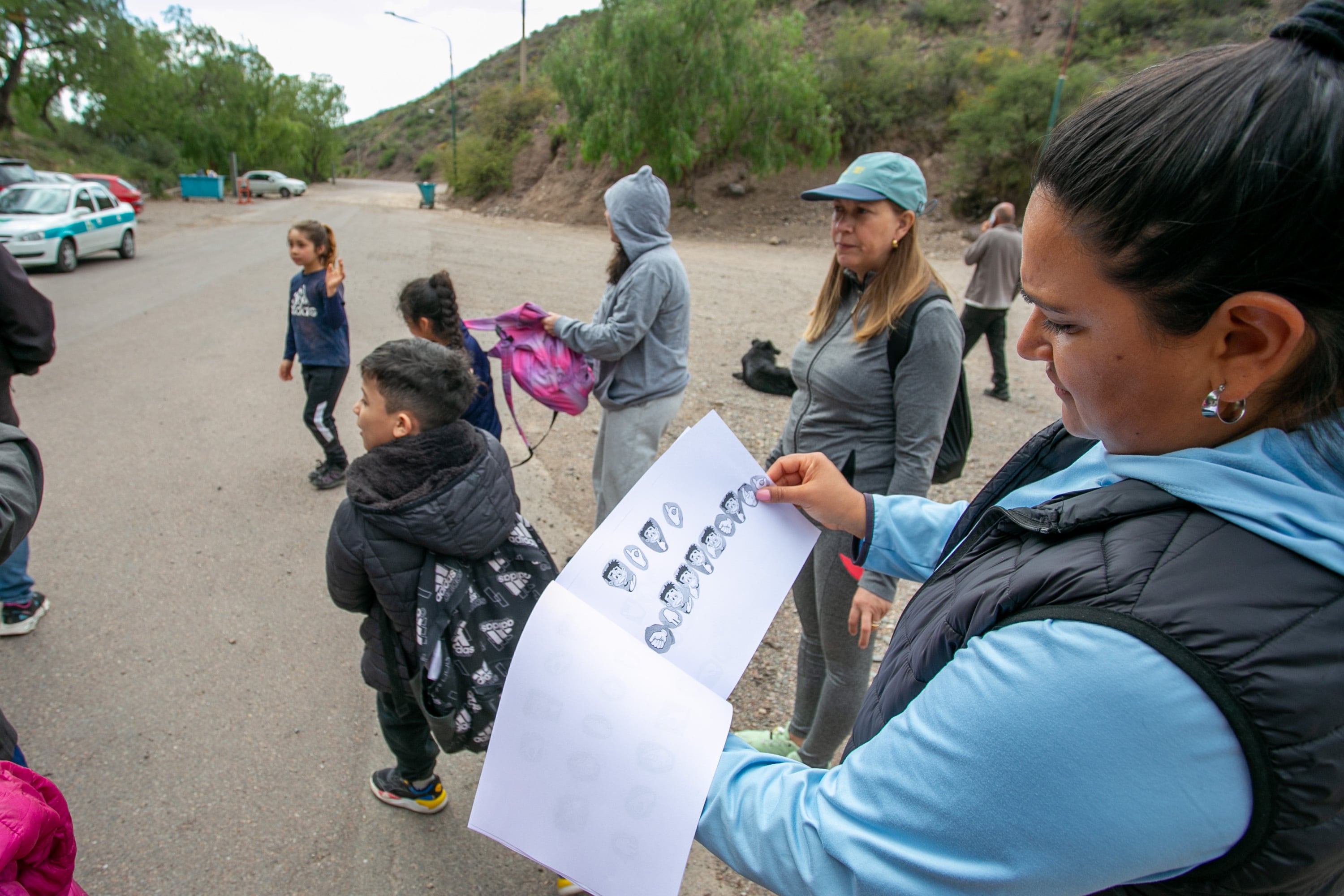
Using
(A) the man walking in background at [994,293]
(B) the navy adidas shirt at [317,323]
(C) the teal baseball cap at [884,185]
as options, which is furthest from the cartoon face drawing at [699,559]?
(A) the man walking in background at [994,293]

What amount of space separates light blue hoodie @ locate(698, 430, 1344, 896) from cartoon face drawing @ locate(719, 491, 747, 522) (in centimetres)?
58

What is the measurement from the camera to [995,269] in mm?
7488

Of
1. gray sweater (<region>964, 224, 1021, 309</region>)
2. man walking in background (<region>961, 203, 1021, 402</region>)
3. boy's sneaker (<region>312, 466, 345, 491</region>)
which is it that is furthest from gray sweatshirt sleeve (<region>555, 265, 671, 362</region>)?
gray sweater (<region>964, 224, 1021, 309</region>)

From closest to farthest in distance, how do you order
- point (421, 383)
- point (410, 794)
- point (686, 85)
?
1. point (421, 383)
2. point (410, 794)
3. point (686, 85)

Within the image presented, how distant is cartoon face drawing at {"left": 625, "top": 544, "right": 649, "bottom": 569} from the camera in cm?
115

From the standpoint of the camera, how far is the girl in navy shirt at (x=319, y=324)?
14.5ft

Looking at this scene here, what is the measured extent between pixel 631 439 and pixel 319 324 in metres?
2.28

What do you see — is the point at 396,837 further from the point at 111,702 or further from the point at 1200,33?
the point at 1200,33

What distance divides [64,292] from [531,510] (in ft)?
33.4

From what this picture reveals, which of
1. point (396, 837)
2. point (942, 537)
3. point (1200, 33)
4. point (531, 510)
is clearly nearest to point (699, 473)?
point (942, 537)

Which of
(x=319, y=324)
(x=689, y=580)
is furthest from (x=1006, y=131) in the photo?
(x=689, y=580)

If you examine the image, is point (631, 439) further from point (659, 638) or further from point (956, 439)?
point (659, 638)

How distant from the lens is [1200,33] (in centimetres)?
2806

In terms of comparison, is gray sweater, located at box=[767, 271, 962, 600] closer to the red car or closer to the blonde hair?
the blonde hair
